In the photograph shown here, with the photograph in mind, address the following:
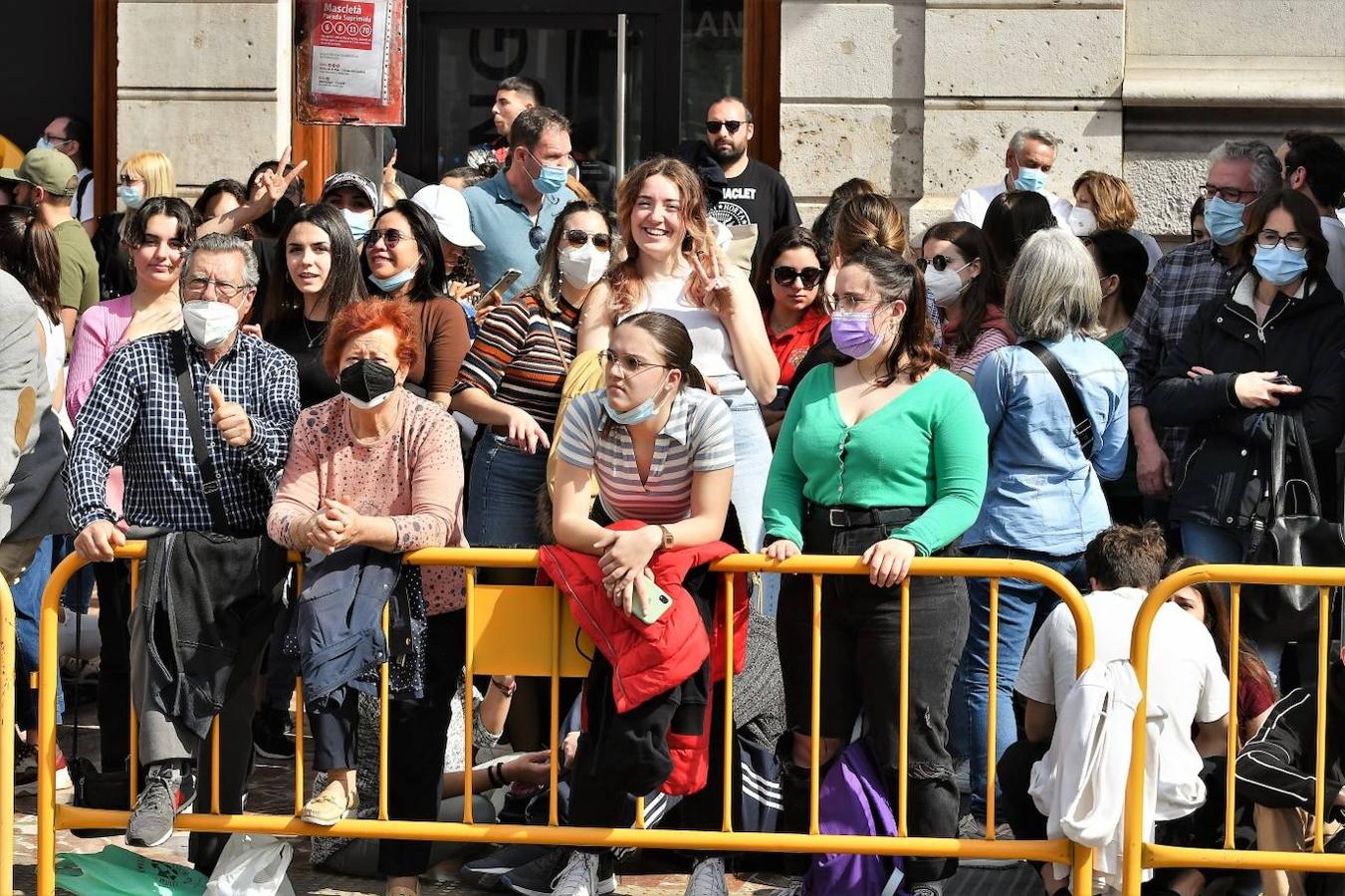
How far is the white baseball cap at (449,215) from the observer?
8.16 metres

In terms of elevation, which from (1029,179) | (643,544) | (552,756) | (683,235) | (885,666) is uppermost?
(1029,179)

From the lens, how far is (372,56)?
7.21m

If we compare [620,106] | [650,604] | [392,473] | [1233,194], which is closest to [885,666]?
[650,604]

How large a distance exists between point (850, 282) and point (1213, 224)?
98.7 inches

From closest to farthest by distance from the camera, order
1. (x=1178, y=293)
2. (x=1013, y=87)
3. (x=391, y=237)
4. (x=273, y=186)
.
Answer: (x=391, y=237) < (x=1178, y=293) < (x=273, y=186) < (x=1013, y=87)

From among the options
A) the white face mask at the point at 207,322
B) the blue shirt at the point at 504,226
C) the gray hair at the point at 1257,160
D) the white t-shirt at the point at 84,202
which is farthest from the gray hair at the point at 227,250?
the white t-shirt at the point at 84,202

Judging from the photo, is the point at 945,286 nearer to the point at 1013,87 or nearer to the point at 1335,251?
the point at 1335,251

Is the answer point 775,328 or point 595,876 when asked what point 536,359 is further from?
point 595,876

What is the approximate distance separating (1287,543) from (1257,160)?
73.9 inches

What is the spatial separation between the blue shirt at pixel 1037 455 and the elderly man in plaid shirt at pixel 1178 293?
710 mm

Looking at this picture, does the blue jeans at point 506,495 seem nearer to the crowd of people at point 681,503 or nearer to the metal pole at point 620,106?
the crowd of people at point 681,503

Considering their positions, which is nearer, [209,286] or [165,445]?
[165,445]

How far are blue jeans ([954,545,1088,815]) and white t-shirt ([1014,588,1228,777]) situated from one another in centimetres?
71

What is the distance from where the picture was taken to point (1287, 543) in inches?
257
